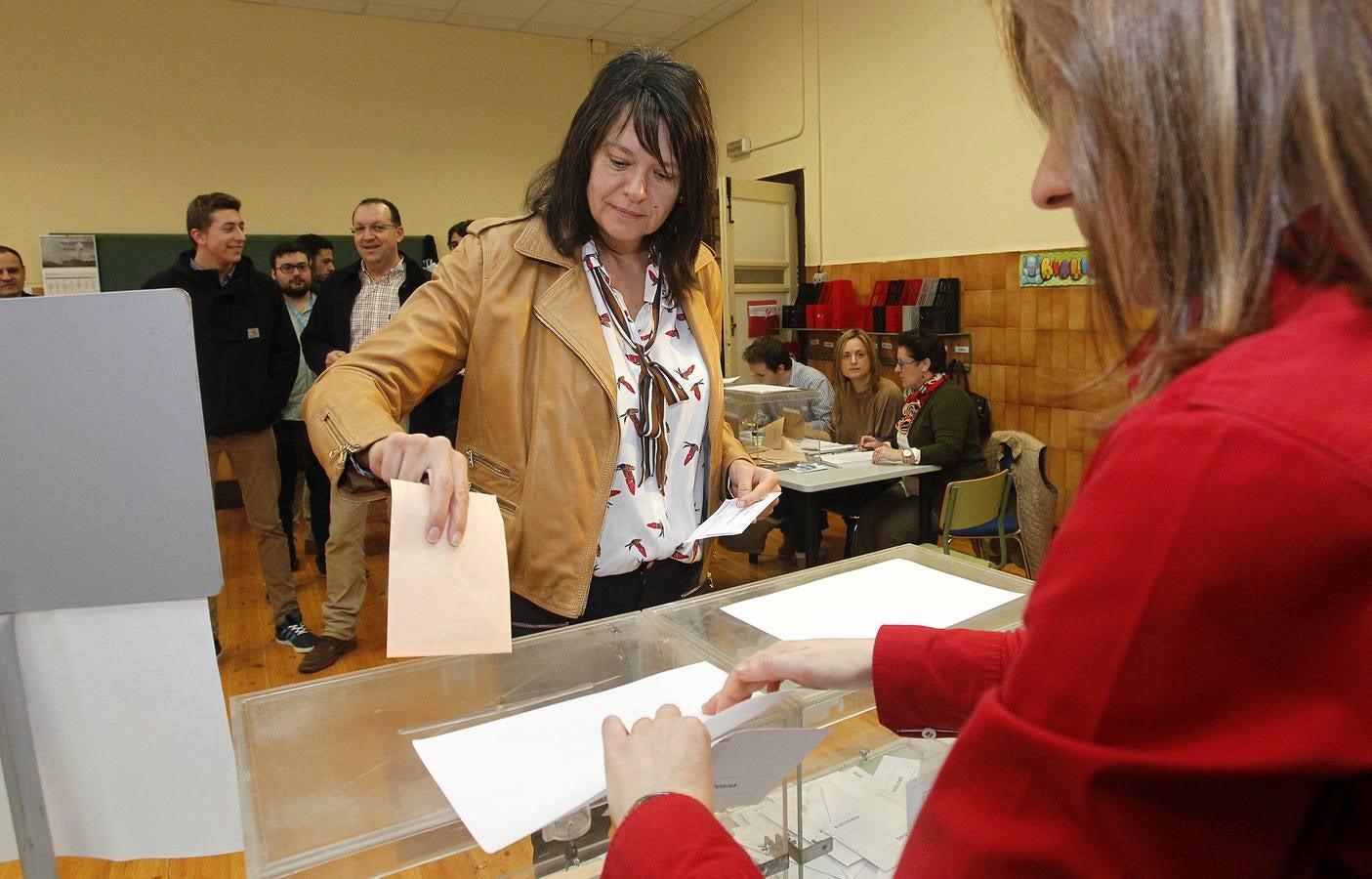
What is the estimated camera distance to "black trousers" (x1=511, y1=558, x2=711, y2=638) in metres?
1.41

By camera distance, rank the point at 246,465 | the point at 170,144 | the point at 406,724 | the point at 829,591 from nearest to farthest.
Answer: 1. the point at 406,724
2. the point at 829,591
3. the point at 246,465
4. the point at 170,144

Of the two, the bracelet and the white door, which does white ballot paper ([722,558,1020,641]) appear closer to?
the bracelet

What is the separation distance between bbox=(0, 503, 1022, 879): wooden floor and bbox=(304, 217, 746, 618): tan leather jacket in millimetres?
594

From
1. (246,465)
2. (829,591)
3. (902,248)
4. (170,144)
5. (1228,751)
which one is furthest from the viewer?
(170,144)

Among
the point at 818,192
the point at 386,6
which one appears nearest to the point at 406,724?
the point at 818,192

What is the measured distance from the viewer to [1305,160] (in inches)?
14.8

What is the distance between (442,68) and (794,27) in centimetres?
300

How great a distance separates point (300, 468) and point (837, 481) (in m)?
3.05

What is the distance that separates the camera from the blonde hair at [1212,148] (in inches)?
14.4

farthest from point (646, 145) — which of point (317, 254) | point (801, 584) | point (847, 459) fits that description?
point (317, 254)

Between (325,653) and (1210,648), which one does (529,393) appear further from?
(325,653)

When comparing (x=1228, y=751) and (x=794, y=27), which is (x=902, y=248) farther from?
(x=1228, y=751)

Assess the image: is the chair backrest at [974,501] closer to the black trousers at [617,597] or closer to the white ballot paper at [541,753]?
the black trousers at [617,597]

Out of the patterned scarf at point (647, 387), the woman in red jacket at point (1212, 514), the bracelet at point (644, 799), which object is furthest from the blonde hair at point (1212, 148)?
the patterned scarf at point (647, 387)
